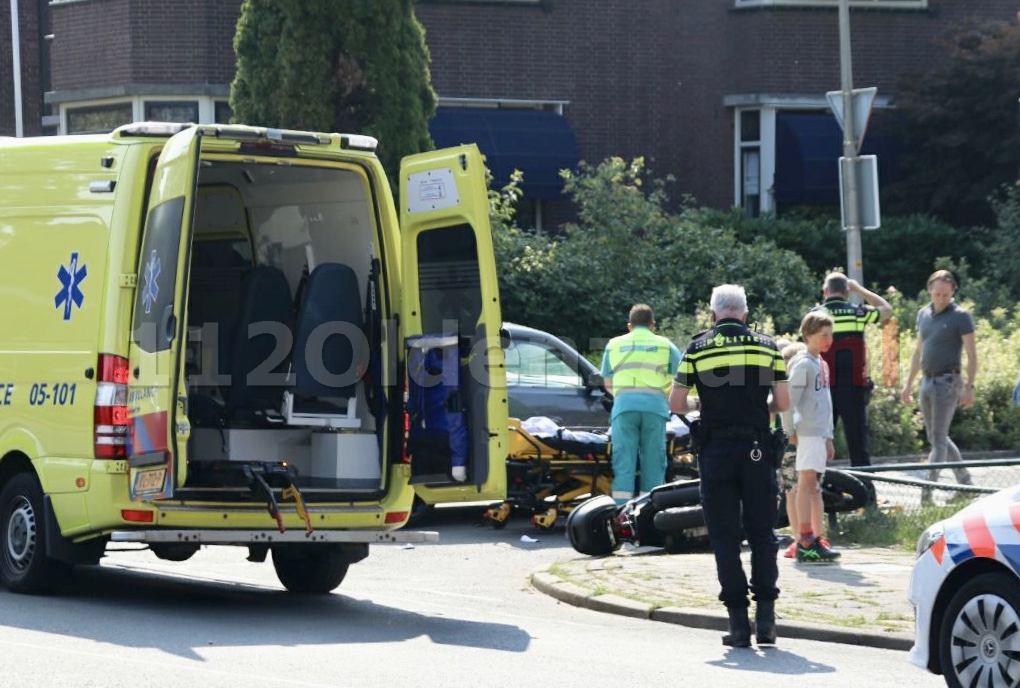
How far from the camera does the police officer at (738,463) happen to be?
363 inches

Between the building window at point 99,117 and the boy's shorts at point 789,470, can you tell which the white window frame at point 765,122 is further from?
the boy's shorts at point 789,470

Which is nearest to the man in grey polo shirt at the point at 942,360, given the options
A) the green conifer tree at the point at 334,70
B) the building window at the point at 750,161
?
the green conifer tree at the point at 334,70

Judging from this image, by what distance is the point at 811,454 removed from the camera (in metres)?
11.6

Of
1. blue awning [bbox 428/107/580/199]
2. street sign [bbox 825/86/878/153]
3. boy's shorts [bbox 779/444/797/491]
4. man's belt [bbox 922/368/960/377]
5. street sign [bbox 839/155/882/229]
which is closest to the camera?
boy's shorts [bbox 779/444/797/491]

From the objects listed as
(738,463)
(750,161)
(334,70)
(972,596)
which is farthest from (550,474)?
(750,161)

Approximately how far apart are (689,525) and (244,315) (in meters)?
3.44

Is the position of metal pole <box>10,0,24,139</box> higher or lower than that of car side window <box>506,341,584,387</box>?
higher

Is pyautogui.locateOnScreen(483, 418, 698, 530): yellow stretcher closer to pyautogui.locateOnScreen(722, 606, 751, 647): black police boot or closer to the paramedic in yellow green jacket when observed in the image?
the paramedic in yellow green jacket

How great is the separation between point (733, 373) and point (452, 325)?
188 cm

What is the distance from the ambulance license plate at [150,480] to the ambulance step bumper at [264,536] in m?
0.26

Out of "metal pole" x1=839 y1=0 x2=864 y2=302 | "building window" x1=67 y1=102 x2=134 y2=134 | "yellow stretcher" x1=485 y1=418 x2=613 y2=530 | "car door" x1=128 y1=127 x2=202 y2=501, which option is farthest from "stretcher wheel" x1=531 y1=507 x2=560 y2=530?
"building window" x1=67 y1=102 x2=134 y2=134

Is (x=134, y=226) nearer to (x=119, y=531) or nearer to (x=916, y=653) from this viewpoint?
(x=119, y=531)

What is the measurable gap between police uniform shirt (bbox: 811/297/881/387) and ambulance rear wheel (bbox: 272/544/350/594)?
4713mm

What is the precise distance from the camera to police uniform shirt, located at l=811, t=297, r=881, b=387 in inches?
548
